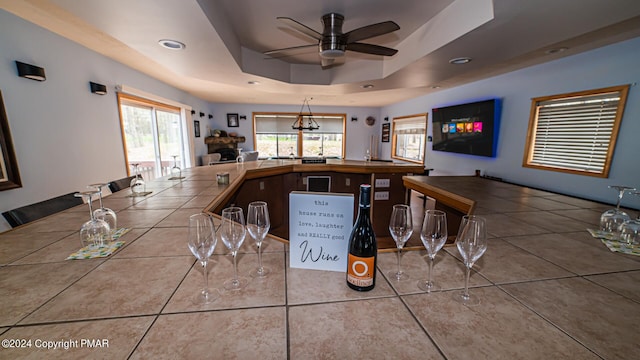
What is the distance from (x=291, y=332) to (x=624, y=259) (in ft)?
4.31

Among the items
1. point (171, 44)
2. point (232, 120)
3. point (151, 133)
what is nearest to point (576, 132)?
point (171, 44)

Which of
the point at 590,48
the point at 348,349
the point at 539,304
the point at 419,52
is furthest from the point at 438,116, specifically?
the point at 348,349

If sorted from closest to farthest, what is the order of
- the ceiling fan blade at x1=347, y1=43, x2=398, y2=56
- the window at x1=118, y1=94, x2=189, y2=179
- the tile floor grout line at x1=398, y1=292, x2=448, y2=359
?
the tile floor grout line at x1=398, y1=292, x2=448, y2=359 → the ceiling fan blade at x1=347, y1=43, x2=398, y2=56 → the window at x1=118, y1=94, x2=189, y2=179

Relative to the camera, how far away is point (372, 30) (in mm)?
2027

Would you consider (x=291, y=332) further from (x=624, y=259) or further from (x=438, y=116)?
(x=438, y=116)

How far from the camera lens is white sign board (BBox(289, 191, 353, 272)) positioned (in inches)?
30.4

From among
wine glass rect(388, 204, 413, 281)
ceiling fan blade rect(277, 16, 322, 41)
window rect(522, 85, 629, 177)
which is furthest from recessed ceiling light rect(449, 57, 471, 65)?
wine glass rect(388, 204, 413, 281)

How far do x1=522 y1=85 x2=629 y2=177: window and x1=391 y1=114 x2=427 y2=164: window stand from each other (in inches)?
108

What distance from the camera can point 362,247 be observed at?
2.32ft

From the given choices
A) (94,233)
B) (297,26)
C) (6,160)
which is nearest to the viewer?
(94,233)

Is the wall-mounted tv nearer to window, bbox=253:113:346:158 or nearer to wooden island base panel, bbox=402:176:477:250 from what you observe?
wooden island base panel, bbox=402:176:477:250

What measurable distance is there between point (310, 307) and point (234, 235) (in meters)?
0.30

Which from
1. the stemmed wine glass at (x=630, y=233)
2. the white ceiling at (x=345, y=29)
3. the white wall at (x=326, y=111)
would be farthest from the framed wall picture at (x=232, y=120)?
the stemmed wine glass at (x=630, y=233)

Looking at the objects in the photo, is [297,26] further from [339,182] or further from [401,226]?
[339,182]
